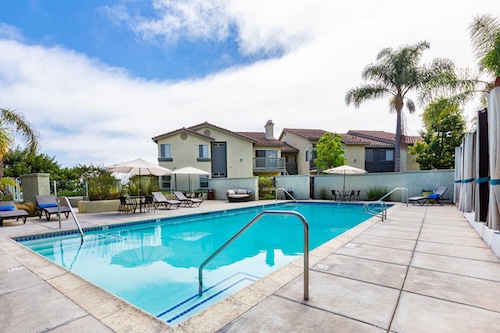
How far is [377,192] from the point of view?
16.2 m

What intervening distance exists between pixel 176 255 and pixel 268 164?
68.9 feet

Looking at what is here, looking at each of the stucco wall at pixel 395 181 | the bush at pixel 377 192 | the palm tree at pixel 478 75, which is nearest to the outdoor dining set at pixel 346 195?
the stucco wall at pixel 395 181

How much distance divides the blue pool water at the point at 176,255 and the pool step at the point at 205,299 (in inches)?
0.5

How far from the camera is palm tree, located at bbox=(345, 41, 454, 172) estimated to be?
62.7 ft

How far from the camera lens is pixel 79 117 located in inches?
565

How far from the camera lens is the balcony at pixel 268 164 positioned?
26766mm

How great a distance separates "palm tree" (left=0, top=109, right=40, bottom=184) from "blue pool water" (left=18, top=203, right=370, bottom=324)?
5.95 m

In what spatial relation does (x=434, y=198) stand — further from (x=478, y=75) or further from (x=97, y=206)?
(x=97, y=206)

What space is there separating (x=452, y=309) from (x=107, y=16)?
12637mm

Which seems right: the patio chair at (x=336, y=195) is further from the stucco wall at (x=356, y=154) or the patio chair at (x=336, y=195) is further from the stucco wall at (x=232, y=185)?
the stucco wall at (x=356, y=154)

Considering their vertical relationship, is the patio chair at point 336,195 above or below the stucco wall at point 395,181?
below

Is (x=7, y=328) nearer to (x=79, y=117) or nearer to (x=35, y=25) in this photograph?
(x=35, y=25)

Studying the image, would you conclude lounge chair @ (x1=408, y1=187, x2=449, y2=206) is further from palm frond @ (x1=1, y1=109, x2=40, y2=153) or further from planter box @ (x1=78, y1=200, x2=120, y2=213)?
palm frond @ (x1=1, y1=109, x2=40, y2=153)

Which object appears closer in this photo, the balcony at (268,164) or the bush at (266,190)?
the bush at (266,190)
